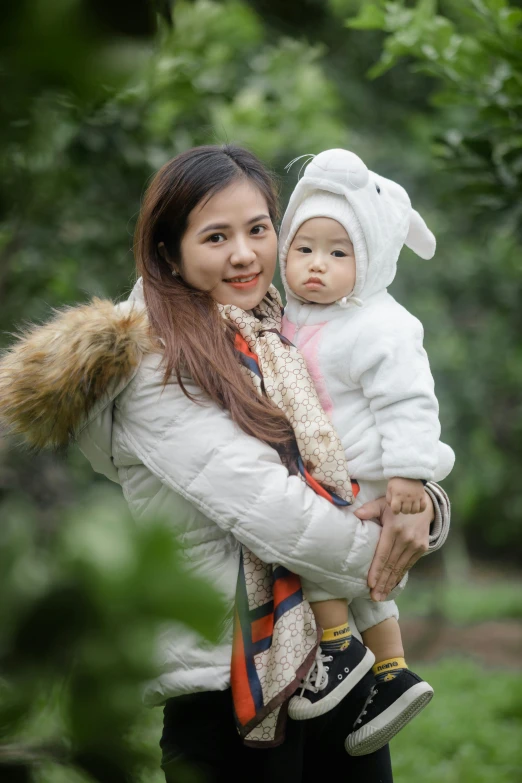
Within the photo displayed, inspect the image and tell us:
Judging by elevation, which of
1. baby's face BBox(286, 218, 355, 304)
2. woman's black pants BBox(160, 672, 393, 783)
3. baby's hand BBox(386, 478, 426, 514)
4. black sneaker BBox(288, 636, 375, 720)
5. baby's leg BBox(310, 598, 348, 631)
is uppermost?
baby's face BBox(286, 218, 355, 304)

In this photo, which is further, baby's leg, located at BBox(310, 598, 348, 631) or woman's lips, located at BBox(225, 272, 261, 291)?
woman's lips, located at BBox(225, 272, 261, 291)

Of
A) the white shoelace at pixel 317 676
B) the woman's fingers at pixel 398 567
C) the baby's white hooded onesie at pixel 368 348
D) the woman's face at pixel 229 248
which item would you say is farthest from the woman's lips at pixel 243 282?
the white shoelace at pixel 317 676

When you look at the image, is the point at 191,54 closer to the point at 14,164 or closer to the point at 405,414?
the point at 405,414

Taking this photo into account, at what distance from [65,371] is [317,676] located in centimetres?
80

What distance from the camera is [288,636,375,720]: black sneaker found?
6.50 feet

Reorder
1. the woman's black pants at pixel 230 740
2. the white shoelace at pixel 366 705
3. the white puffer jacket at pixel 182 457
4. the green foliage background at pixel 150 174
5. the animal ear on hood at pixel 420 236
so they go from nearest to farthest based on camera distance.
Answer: the green foliage background at pixel 150 174 < the white puffer jacket at pixel 182 457 < the woman's black pants at pixel 230 740 < the white shoelace at pixel 366 705 < the animal ear on hood at pixel 420 236

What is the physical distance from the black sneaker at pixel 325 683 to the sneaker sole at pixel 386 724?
0.45 ft

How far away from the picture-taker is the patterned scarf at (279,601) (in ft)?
6.40

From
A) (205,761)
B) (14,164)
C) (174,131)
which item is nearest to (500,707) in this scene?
(174,131)

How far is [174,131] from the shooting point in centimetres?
478

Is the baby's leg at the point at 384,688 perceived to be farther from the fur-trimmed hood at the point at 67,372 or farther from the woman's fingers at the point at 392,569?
the fur-trimmed hood at the point at 67,372

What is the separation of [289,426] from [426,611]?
9.76 metres

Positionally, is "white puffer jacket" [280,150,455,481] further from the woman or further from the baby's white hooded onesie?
the woman

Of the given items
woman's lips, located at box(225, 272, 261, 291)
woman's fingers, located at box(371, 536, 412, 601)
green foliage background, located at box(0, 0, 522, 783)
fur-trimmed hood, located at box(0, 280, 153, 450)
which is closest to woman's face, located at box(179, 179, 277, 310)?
woman's lips, located at box(225, 272, 261, 291)
